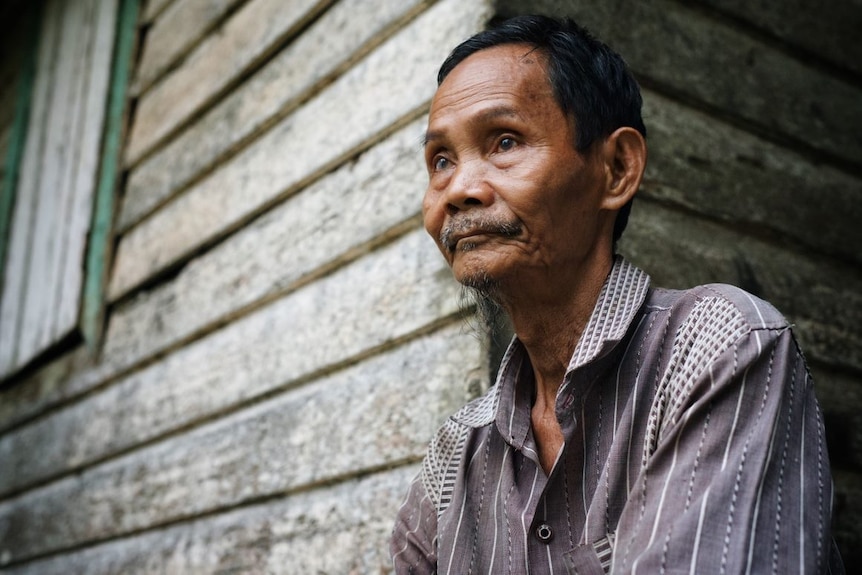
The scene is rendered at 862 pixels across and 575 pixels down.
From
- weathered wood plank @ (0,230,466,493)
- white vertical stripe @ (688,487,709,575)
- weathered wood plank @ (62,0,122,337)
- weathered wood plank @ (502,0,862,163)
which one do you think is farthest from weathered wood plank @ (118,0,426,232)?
white vertical stripe @ (688,487,709,575)

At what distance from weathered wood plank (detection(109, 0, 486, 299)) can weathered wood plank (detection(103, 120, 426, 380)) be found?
0.20 feet

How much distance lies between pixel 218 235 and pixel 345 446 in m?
1.09

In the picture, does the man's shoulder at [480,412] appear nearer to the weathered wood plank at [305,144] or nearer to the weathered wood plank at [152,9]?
the weathered wood plank at [305,144]

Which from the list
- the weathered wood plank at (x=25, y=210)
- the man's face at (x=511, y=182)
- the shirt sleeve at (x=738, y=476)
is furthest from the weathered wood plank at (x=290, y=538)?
the weathered wood plank at (x=25, y=210)

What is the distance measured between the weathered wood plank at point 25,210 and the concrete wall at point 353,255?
1187 mm

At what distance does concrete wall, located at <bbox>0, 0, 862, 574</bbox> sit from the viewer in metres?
2.08

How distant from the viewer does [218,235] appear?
2947mm

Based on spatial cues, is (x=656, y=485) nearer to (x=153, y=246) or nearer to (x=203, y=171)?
(x=203, y=171)

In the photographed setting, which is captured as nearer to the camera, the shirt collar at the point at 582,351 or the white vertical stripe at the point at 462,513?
the shirt collar at the point at 582,351

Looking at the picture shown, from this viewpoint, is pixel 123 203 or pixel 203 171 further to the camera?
pixel 123 203

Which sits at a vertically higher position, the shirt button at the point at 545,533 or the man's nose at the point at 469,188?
the man's nose at the point at 469,188

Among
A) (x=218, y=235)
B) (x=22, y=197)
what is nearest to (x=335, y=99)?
(x=218, y=235)

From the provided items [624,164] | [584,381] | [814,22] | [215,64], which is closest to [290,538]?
[584,381]

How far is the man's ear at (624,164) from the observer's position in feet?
4.99
